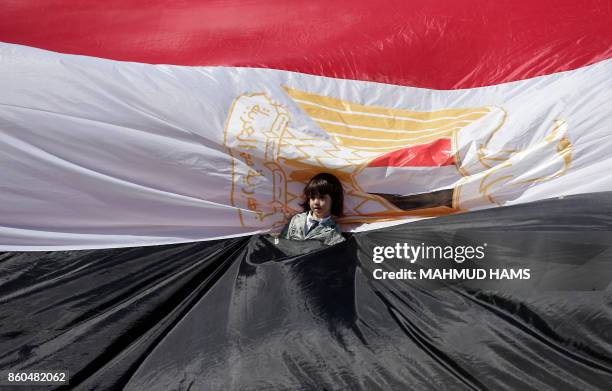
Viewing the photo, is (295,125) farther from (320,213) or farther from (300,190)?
(320,213)

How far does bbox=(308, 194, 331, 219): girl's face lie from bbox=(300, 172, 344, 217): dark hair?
15 millimetres

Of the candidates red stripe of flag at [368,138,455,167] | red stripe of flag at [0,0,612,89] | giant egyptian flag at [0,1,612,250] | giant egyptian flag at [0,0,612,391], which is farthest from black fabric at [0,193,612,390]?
red stripe of flag at [0,0,612,89]

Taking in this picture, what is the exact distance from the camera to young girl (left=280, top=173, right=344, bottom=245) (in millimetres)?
2344

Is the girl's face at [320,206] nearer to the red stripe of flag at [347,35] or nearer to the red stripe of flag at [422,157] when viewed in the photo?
the red stripe of flag at [422,157]

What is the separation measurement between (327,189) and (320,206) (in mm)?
70

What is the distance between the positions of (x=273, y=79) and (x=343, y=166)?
0.55m

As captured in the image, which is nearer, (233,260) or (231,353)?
(231,353)

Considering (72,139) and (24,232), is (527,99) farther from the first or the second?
(24,232)

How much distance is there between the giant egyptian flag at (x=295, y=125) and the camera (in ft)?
7.66

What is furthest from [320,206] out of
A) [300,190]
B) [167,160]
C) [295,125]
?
[167,160]

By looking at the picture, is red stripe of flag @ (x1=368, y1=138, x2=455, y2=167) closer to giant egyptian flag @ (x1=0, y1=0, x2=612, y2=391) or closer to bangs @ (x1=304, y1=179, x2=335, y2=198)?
giant egyptian flag @ (x1=0, y1=0, x2=612, y2=391)

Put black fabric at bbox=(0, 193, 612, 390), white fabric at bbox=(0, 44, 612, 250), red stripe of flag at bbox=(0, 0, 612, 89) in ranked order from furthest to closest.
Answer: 1. red stripe of flag at bbox=(0, 0, 612, 89)
2. white fabric at bbox=(0, 44, 612, 250)
3. black fabric at bbox=(0, 193, 612, 390)

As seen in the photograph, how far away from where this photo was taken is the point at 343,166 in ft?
7.91

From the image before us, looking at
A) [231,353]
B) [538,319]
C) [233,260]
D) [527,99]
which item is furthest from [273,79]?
[538,319]
